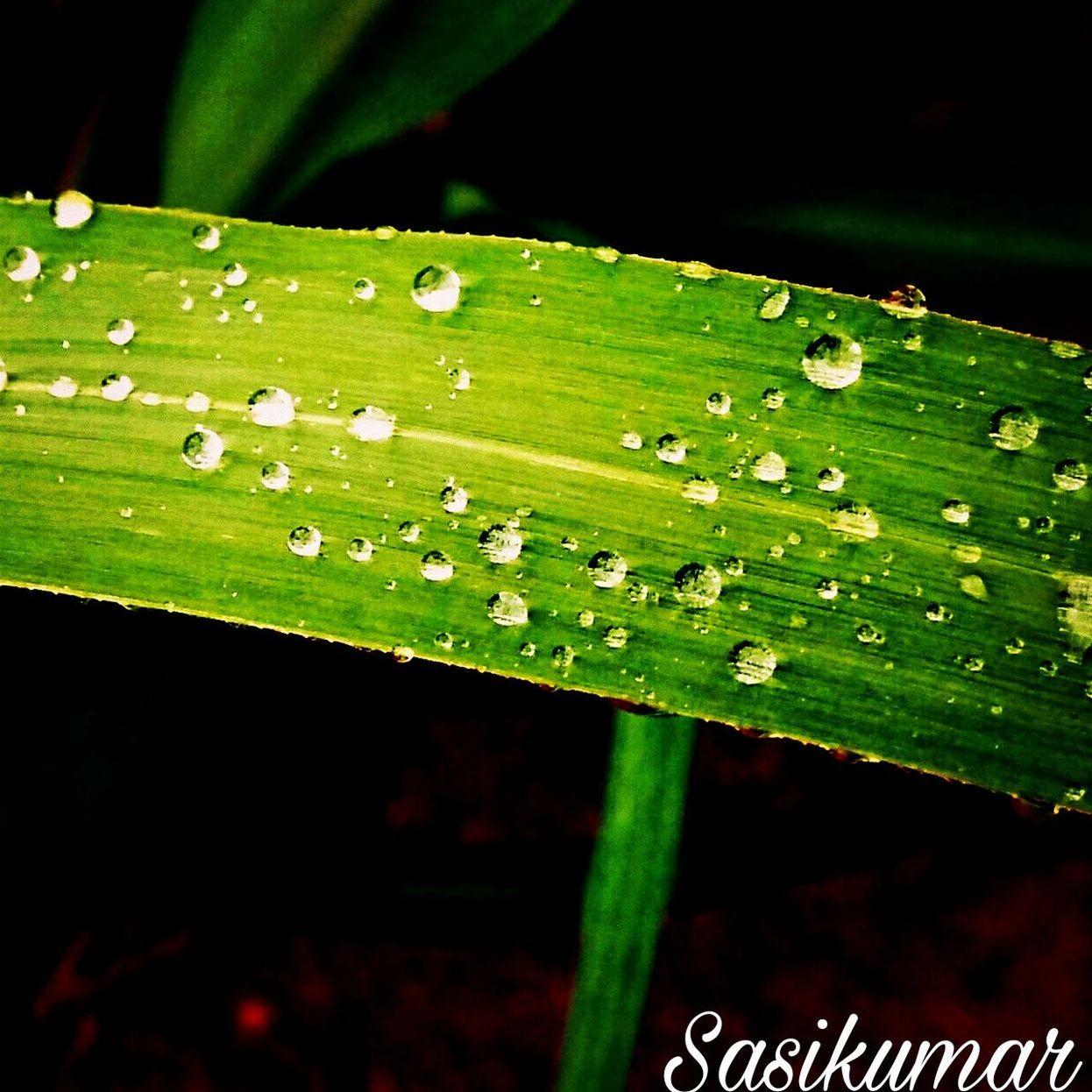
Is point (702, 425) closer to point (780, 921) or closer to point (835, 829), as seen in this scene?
point (835, 829)

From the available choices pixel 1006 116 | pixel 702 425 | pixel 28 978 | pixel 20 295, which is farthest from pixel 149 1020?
pixel 1006 116

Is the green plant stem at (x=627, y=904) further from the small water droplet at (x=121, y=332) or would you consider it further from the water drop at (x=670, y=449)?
the small water droplet at (x=121, y=332)

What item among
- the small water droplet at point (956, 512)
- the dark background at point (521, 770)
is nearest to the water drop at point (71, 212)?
the dark background at point (521, 770)

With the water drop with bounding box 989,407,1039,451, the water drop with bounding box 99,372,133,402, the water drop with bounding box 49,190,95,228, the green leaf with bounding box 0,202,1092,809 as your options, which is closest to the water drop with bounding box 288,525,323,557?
the green leaf with bounding box 0,202,1092,809

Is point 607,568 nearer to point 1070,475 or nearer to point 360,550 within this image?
point 360,550

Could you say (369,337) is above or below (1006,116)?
below
